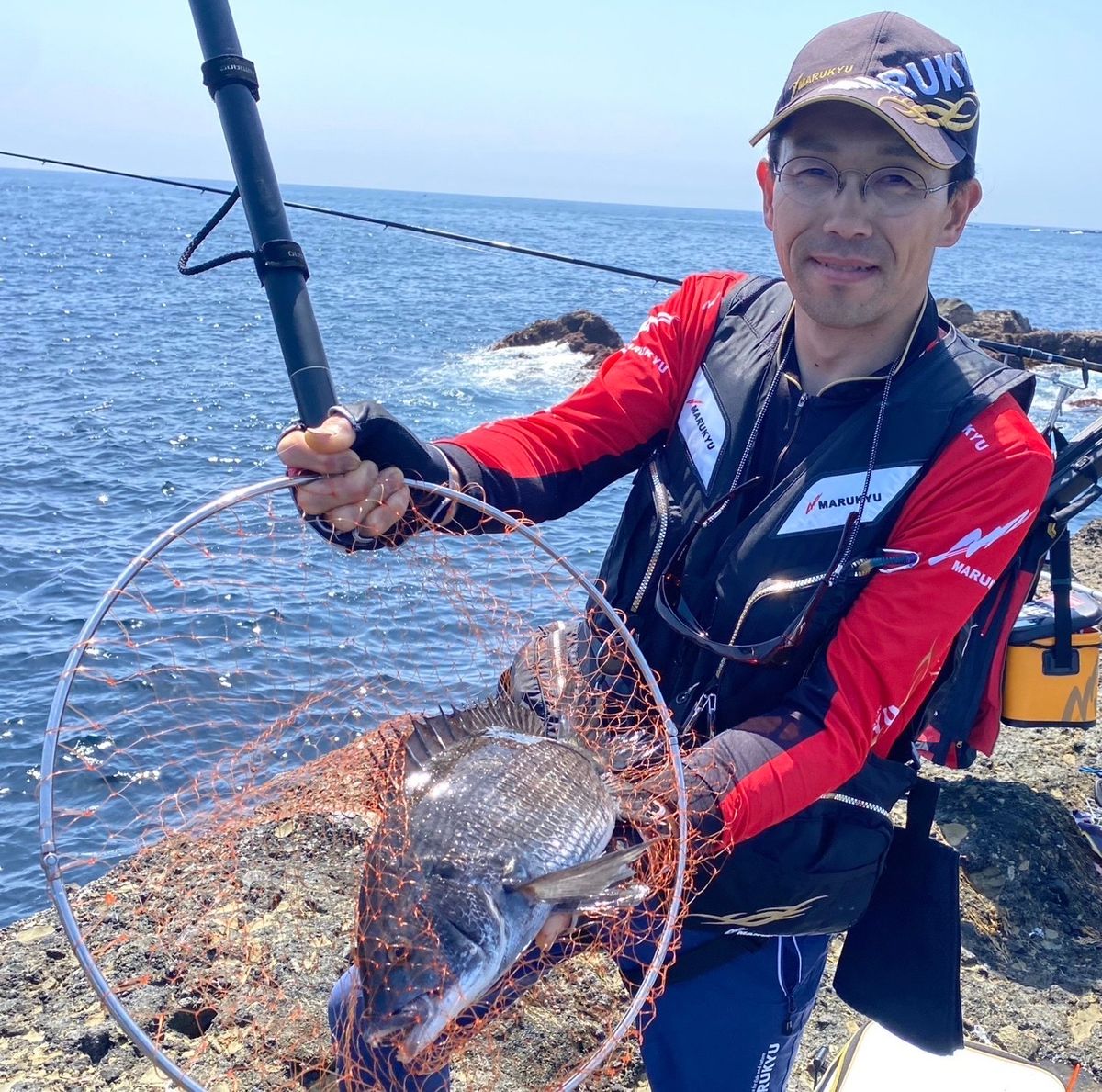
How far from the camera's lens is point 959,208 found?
3.08 metres

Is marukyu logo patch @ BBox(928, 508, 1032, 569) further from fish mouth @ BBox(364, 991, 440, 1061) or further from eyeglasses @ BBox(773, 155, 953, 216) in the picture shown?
fish mouth @ BBox(364, 991, 440, 1061)

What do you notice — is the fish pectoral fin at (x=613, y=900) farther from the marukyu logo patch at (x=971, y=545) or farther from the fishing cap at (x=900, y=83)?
the fishing cap at (x=900, y=83)

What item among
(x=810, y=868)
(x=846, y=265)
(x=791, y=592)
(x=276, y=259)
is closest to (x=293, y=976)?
(x=810, y=868)

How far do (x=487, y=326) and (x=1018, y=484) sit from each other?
1287 inches

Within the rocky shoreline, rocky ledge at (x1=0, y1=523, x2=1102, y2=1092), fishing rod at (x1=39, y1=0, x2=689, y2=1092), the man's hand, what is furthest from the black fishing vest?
the rocky shoreline

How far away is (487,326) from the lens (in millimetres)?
34500

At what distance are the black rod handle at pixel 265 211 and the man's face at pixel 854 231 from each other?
1387 mm

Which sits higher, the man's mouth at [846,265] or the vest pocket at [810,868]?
the man's mouth at [846,265]

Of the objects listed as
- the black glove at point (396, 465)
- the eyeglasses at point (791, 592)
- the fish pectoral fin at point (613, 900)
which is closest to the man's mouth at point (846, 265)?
the eyeglasses at point (791, 592)

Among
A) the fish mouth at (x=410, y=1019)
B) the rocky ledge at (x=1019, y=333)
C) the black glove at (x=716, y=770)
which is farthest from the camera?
the rocky ledge at (x=1019, y=333)

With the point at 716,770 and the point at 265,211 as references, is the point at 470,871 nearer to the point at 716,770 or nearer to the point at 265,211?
the point at 716,770

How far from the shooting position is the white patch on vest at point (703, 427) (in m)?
3.23

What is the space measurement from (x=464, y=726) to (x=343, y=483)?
2.83ft

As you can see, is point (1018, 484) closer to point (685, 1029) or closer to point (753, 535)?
point (753, 535)
